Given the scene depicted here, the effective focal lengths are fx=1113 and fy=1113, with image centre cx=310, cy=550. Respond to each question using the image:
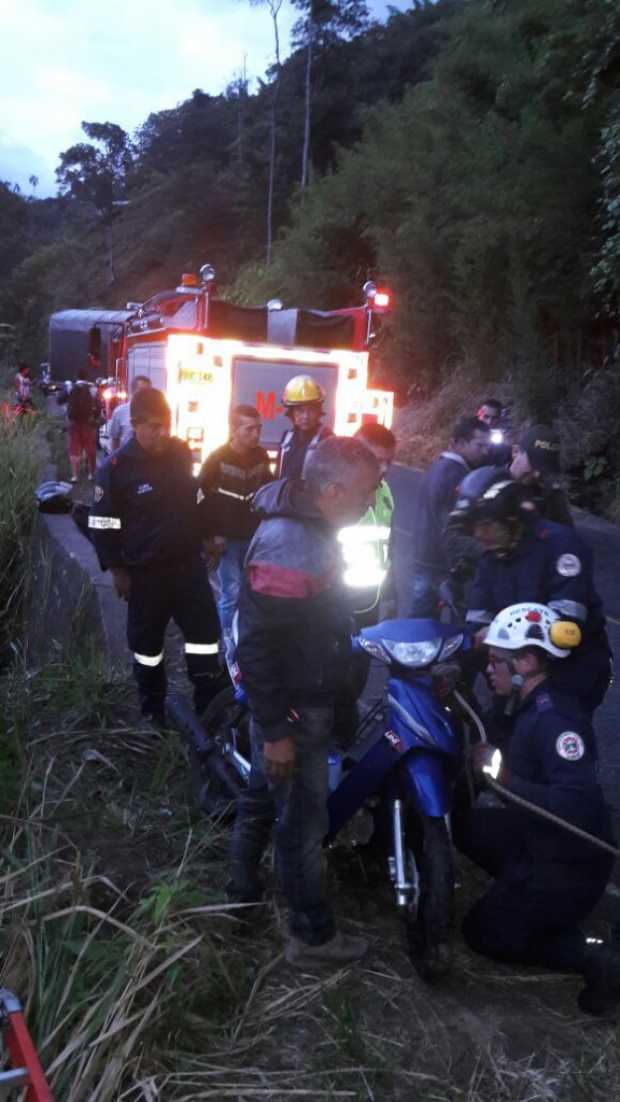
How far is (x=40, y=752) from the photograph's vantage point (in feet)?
16.0

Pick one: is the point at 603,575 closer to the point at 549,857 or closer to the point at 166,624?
the point at 166,624

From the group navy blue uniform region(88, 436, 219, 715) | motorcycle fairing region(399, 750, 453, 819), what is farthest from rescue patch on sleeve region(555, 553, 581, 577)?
navy blue uniform region(88, 436, 219, 715)

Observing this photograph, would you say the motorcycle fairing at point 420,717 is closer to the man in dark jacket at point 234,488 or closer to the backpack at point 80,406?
the man in dark jacket at point 234,488

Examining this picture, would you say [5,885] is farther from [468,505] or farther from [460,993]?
[468,505]

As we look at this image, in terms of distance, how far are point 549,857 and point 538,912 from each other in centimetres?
17

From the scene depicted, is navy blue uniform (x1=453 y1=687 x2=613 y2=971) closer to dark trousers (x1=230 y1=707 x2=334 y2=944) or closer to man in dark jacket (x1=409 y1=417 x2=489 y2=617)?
dark trousers (x1=230 y1=707 x2=334 y2=944)

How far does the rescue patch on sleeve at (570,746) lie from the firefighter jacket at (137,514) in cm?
248

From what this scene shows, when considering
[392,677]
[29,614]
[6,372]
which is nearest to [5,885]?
[392,677]

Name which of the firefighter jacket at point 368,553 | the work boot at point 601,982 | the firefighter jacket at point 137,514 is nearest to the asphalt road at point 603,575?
the work boot at point 601,982

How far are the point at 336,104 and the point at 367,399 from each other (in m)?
39.8

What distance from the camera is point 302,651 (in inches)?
137

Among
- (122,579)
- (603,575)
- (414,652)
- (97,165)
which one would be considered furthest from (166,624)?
(97,165)

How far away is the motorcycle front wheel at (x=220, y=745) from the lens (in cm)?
434

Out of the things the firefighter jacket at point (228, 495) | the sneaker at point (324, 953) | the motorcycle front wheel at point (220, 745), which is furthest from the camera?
the firefighter jacket at point (228, 495)
